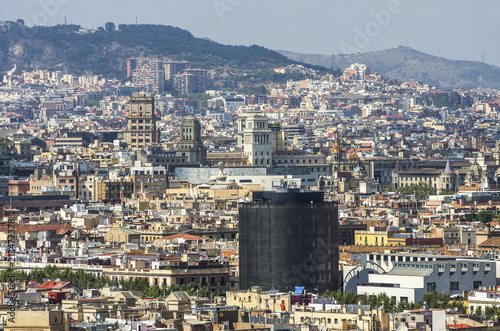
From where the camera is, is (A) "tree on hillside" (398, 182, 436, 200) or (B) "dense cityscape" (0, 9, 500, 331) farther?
(A) "tree on hillside" (398, 182, 436, 200)

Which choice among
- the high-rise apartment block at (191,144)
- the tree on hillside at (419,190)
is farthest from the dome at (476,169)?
the high-rise apartment block at (191,144)

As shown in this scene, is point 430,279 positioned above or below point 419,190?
below

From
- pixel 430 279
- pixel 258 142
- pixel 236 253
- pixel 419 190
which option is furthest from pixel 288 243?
pixel 258 142

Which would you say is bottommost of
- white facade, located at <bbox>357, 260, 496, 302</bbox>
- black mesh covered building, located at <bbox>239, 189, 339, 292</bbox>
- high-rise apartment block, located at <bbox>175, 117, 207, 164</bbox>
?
white facade, located at <bbox>357, 260, 496, 302</bbox>

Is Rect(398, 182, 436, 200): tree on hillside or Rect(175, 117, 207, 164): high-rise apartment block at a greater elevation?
Rect(175, 117, 207, 164): high-rise apartment block

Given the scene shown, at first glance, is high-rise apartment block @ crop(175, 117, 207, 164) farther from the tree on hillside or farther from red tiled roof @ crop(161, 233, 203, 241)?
red tiled roof @ crop(161, 233, 203, 241)

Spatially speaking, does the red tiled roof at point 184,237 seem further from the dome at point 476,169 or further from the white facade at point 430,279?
the dome at point 476,169

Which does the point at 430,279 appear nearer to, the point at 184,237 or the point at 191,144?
the point at 184,237

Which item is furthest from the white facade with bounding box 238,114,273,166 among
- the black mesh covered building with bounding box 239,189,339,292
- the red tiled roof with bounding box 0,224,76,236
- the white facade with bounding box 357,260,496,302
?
the white facade with bounding box 357,260,496,302

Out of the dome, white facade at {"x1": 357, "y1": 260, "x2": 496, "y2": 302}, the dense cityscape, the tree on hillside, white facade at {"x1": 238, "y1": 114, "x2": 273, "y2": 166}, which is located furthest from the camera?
the dome
